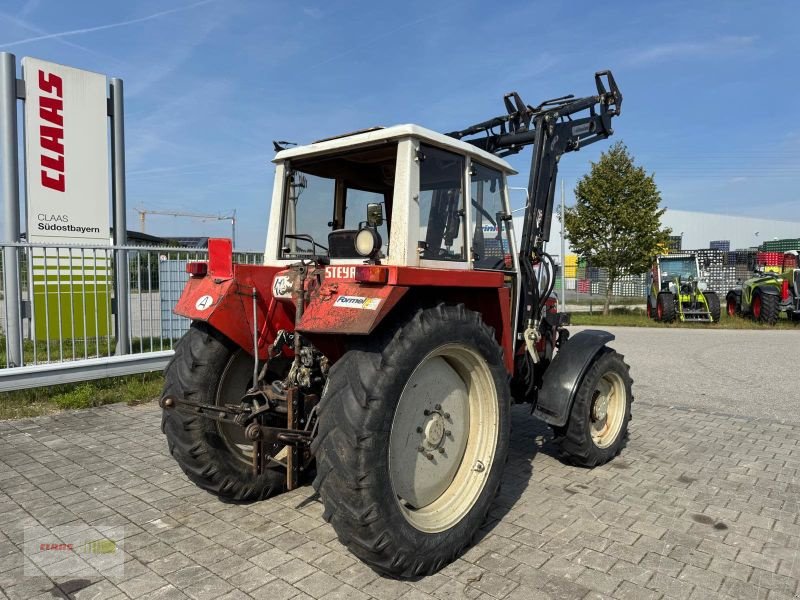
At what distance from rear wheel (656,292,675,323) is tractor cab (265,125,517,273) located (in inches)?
615

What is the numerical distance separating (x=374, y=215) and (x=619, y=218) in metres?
18.3

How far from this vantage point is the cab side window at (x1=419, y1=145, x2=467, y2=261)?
3443mm

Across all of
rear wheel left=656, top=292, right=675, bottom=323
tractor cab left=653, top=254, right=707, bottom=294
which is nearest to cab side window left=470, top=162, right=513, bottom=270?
rear wheel left=656, top=292, right=675, bottom=323

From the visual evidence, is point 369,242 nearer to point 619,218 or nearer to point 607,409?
point 607,409

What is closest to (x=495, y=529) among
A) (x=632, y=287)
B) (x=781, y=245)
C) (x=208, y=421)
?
(x=208, y=421)

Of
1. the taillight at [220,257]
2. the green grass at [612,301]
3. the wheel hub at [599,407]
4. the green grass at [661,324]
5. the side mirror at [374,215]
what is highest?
the side mirror at [374,215]

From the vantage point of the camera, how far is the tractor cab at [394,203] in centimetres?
323

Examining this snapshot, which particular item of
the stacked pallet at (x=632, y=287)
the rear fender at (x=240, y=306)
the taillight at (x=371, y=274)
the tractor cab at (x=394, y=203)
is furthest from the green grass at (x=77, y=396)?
the stacked pallet at (x=632, y=287)

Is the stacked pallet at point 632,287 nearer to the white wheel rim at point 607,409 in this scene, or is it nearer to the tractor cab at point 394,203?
the white wheel rim at point 607,409

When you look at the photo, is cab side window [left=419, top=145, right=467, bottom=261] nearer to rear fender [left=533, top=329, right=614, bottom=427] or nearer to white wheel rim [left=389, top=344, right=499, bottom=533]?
white wheel rim [left=389, top=344, right=499, bottom=533]

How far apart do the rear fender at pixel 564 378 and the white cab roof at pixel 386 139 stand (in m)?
1.67

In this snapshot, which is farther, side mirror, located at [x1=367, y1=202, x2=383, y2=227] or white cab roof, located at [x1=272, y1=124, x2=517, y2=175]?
side mirror, located at [x1=367, y1=202, x2=383, y2=227]

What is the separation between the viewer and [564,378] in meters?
4.38

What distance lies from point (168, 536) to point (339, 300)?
182 centimetres
